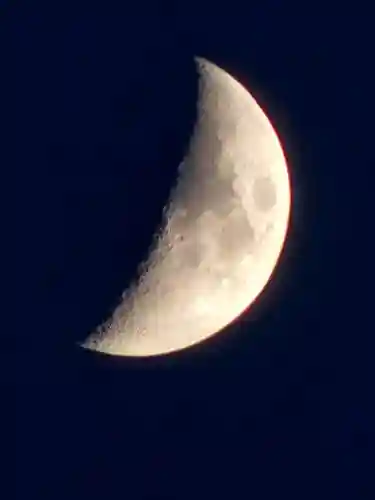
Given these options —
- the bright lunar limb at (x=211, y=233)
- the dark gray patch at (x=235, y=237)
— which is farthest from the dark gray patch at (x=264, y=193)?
the dark gray patch at (x=235, y=237)

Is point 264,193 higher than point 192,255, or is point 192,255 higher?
point 264,193

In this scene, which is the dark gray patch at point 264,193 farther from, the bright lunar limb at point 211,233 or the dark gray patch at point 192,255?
the dark gray patch at point 192,255

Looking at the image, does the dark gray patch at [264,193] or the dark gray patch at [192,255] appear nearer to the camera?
the dark gray patch at [192,255]

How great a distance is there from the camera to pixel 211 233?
27.0 ft

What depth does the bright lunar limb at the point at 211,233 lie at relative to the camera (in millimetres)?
8234

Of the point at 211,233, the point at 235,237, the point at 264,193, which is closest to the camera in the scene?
the point at 211,233

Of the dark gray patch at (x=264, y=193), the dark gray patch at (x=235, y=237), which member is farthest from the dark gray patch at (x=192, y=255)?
the dark gray patch at (x=264, y=193)

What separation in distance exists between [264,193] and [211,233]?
51 centimetres

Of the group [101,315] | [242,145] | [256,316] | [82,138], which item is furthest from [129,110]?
[256,316]

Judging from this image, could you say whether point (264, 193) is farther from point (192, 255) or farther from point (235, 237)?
point (192, 255)

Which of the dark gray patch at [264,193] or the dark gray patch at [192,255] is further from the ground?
the dark gray patch at [264,193]

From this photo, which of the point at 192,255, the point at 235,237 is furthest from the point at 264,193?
the point at 192,255

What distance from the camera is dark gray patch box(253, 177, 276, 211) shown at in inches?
332

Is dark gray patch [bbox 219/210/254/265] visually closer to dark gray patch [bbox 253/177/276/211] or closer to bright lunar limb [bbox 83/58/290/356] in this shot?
bright lunar limb [bbox 83/58/290/356]
